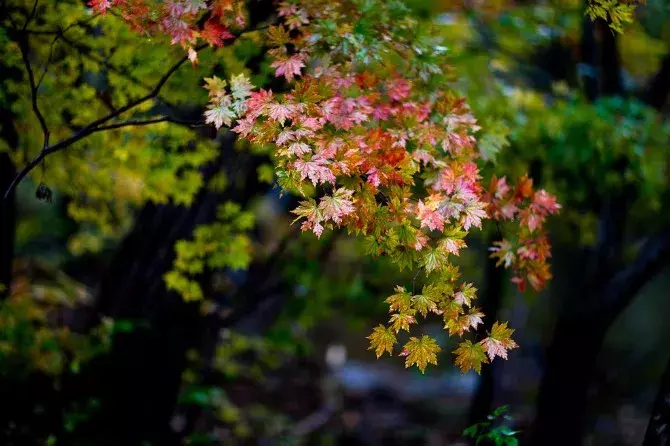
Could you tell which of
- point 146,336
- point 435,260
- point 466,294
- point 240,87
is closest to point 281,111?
point 240,87

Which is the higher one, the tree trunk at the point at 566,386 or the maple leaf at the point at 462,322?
the maple leaf at the point at 462,322

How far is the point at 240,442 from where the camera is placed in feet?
29.0

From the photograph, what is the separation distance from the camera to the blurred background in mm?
4621

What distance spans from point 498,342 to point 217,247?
9.50 feet

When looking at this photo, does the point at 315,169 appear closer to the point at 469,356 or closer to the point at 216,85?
the point at 216,85

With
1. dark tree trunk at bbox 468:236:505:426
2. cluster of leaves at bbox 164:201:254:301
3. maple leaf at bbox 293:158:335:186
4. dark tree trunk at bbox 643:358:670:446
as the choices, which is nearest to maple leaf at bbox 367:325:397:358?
maple leaf at bbox 293:158:335:186

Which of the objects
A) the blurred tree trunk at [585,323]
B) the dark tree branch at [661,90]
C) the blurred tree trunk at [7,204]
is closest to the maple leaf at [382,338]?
the blurred tree trunk at [7,204]

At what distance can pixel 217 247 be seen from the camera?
5.37 meters

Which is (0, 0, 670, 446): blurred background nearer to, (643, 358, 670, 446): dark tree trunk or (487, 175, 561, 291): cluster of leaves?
(643, 358, 670, 446): dark tree trunk

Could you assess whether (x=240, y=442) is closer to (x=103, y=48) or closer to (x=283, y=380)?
(x=283, y=380)

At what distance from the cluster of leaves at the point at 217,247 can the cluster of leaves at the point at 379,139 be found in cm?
184

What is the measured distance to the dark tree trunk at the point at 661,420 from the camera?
12.3 feet

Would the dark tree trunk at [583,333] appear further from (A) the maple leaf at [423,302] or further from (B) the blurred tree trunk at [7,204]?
(B) the blurred tree trunk at [7,204]

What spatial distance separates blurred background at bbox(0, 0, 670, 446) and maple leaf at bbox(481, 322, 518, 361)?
0.78 meters
